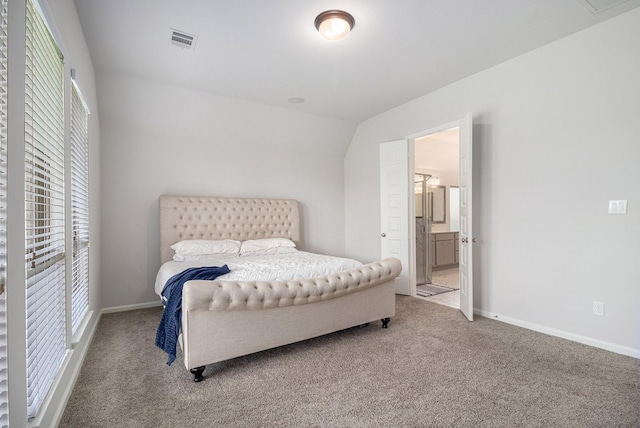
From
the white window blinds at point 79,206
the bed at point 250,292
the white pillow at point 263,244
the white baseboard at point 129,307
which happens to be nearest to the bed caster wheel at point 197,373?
the bed at point 250,292

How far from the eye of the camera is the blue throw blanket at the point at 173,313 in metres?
2.39

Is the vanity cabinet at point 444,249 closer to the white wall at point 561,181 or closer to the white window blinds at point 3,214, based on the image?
the white wall at point 561,181

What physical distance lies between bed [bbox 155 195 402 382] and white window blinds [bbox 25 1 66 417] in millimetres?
737

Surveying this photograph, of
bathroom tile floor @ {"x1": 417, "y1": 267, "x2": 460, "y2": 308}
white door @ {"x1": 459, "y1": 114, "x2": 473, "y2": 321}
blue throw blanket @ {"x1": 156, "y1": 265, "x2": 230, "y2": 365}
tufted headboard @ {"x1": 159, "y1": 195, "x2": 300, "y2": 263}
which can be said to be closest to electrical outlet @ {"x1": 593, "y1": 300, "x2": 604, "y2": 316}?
white door @ {"x1": 459, "y1": 114, "x2": 473, "y2": 321}

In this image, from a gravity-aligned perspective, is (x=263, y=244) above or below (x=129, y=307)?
above

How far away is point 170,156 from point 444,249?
17.9 feet

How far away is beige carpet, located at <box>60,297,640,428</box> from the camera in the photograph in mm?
1832

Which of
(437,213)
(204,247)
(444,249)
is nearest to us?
(204,247)

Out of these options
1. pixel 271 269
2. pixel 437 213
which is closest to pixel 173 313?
pixel 271 269

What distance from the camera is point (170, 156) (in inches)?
170

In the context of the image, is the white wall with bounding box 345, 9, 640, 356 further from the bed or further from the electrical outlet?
the bed

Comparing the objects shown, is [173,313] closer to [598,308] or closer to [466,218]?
[466,218]

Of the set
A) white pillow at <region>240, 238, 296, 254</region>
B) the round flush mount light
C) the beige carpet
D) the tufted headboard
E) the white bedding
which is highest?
the round flush mount light

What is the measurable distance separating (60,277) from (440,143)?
6588mm
